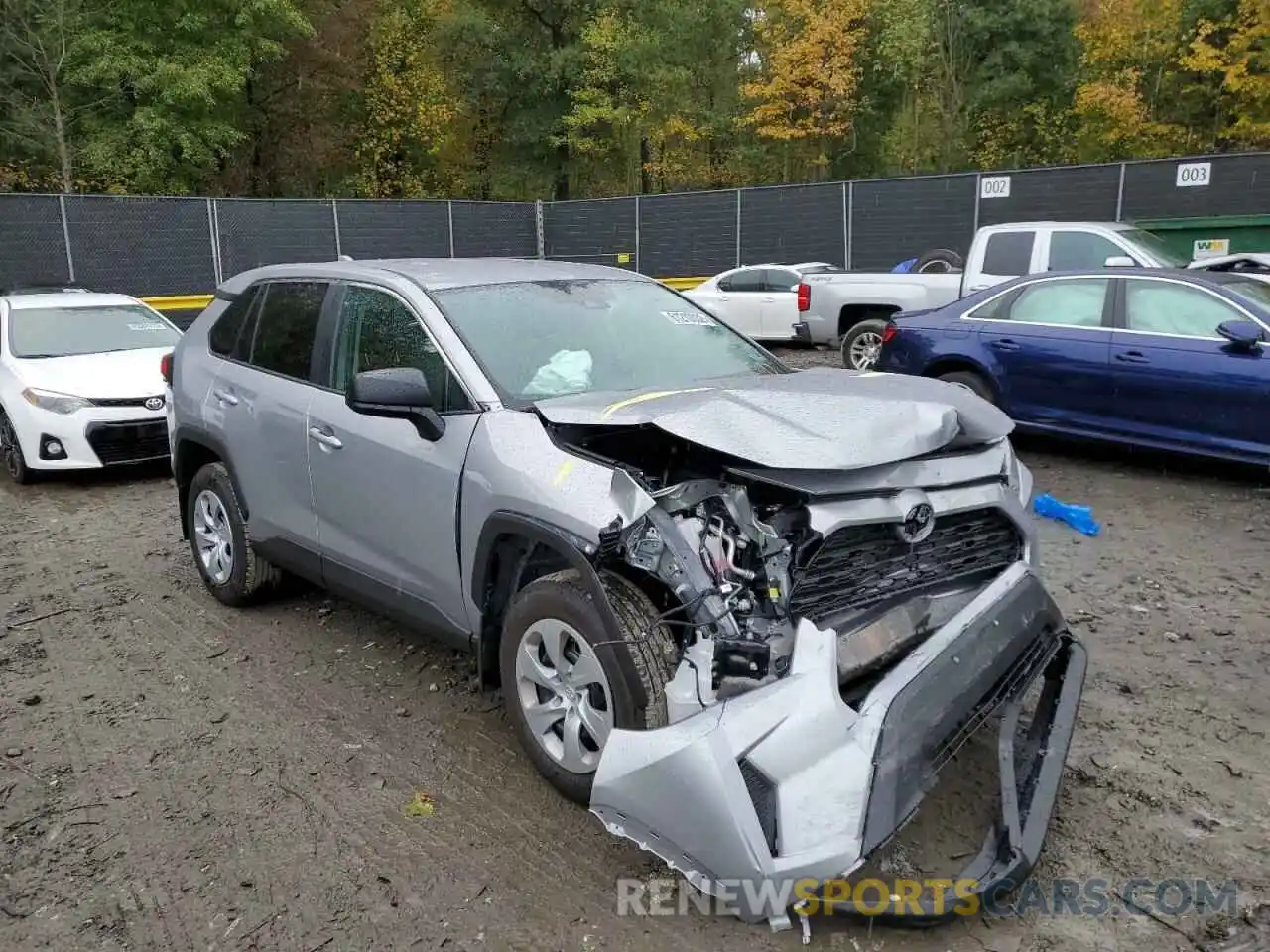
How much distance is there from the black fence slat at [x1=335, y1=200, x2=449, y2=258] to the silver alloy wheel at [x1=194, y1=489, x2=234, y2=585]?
1533cm

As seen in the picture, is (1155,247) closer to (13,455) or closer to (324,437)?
(324,437)

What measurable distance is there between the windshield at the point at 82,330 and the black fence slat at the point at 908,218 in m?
14.2

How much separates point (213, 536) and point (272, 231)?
1493cm

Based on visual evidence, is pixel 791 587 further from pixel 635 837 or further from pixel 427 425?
pixel 427 425

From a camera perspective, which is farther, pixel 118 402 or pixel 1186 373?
pixel 118 402

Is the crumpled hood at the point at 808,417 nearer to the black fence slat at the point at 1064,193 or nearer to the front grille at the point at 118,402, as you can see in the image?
the front grille at the point at 118,402

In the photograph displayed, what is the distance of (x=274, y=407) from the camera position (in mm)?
4641

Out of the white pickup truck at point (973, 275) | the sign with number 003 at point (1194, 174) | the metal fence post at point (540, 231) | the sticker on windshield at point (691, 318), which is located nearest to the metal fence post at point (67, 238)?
the metal fence post at point (540, 231)

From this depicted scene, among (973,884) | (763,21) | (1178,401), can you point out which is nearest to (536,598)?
(973,884)

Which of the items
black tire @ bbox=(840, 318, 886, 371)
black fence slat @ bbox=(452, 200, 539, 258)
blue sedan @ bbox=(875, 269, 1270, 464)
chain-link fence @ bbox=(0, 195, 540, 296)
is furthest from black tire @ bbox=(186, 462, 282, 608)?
black fence slat @ bbox=(452, 200, 539, 258)

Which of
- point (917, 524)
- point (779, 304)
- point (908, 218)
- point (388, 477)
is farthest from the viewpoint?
point (908, 218)

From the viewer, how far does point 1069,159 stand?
33.2m

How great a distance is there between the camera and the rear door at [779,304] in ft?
50.2

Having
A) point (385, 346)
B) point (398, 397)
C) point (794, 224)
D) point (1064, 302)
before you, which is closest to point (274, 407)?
point (385, 346)
